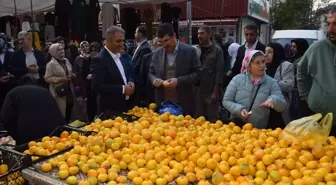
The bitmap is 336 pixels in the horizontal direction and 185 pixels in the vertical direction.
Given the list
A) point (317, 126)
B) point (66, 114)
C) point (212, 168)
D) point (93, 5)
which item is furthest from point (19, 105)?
point (93, 5)

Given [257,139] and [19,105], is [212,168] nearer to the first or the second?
[257,139]

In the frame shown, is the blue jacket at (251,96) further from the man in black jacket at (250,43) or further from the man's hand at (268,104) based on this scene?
the man in black jacket at (250,43)

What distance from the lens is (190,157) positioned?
231 centimetres

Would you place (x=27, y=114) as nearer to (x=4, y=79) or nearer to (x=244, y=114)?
(x=244, y=114)

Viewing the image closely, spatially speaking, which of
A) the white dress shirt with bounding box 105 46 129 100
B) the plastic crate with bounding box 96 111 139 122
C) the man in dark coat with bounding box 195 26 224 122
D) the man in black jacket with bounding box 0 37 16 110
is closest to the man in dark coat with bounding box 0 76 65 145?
the plastic crate with bounding box 96 111 139 122

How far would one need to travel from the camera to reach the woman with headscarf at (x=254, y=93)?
315cm

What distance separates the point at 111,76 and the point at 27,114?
3.39ft

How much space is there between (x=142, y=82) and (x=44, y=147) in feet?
9.09

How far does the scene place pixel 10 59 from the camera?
6.03m

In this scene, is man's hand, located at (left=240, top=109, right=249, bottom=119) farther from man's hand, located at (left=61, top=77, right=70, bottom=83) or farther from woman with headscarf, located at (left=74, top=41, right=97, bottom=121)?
woman with headscarf, located at (left=74, top=41, right=97, bottom=121)

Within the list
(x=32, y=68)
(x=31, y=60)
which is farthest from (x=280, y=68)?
(x=31, y=60)

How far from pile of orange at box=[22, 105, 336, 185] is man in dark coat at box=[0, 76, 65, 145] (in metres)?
0.55

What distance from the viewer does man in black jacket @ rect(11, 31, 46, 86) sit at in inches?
233

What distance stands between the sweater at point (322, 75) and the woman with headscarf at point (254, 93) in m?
0.31
